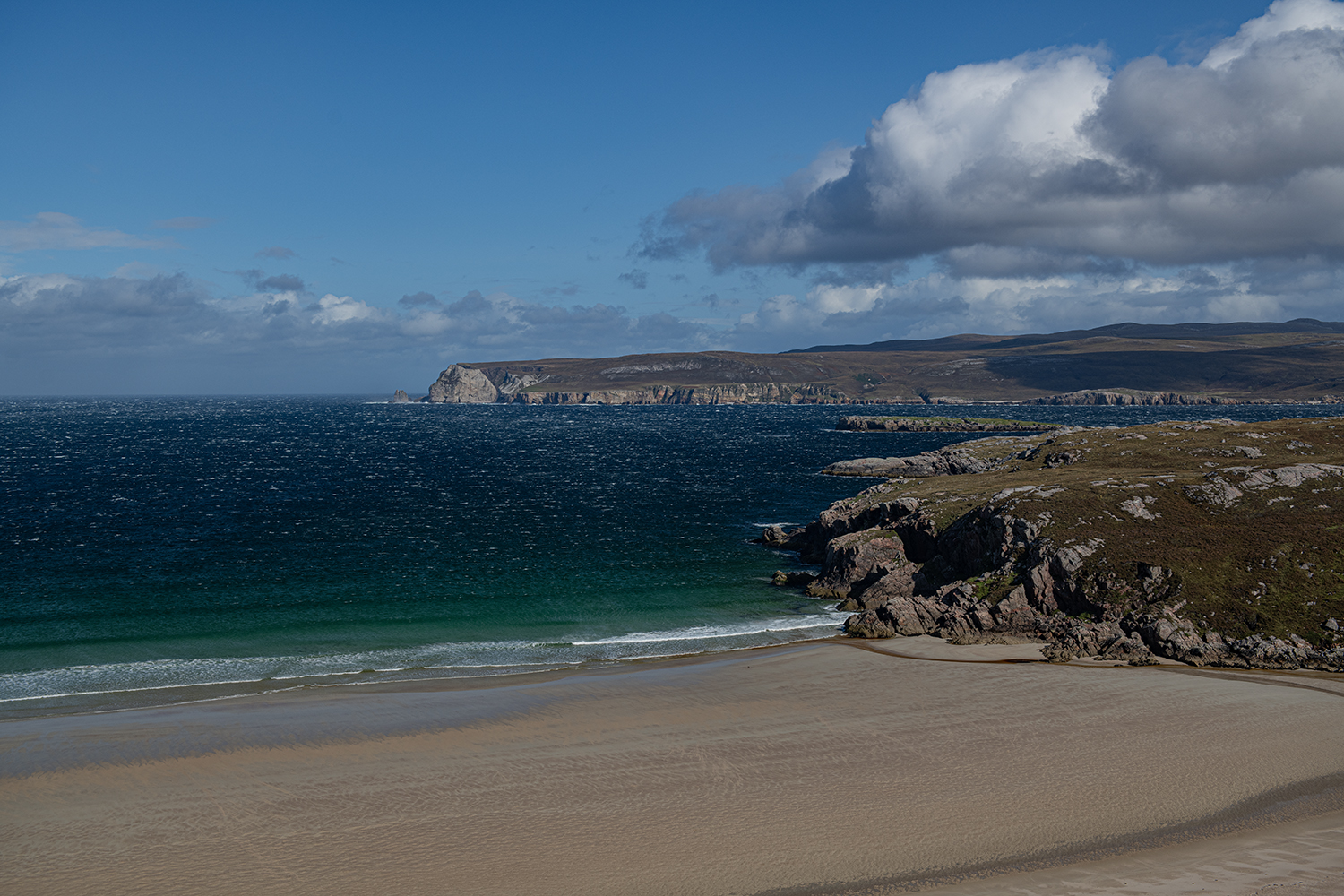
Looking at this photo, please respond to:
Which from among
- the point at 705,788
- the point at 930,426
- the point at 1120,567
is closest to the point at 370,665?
the point at 705,788

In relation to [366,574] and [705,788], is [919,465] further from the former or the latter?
[705,788]

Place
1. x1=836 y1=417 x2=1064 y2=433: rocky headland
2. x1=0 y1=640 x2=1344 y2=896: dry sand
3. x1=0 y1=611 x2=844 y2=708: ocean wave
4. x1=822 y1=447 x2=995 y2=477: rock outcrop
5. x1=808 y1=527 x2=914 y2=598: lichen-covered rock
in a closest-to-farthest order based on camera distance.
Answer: x1=0 y1=640 x2=1344 y2=896: dry sand < x1=0 y1=611 x2=844 y2=708: ocean wave < x1=808 y1=527 x2=914 y2=598: lichen-covered rock < x1=822 y1=447 x2=995 y2=477: rock outcrop < x1=836 y1=417 x2=1064 y2=433: rocky headland

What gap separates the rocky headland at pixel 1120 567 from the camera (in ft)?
95.9

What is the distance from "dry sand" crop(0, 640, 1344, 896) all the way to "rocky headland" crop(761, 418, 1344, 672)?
101 inches

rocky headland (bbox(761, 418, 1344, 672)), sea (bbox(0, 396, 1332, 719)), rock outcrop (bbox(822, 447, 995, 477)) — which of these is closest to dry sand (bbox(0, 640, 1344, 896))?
rocky headland (bbox(761, 418, 1344, 672))

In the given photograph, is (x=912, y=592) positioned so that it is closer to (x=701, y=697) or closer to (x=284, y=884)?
(x=701, y=697)

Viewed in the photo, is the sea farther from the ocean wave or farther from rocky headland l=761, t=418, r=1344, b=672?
rocky headland l=761, t=418, r=1344, b=672

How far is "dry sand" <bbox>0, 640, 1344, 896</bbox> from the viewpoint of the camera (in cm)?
1603

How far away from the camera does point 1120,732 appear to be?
22688 millimetres

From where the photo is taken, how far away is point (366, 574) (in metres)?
45.1

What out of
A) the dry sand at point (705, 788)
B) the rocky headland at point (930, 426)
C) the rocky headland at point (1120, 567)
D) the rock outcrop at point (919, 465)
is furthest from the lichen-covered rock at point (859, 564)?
the rocky headland at point (930, 426)

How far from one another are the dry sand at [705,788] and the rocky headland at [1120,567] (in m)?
2.56

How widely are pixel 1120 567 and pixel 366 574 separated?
38800 millimetres

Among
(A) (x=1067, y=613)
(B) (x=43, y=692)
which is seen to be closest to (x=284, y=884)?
(B) (x=43, y=692)
